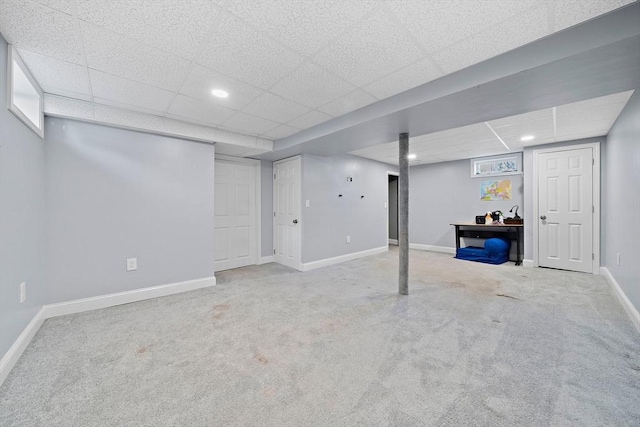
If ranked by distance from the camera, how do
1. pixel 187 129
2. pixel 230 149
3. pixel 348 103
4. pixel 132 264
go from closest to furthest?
pixel 348 103 → pixel 132 264 → pixel 187 129 → pixel 230 149

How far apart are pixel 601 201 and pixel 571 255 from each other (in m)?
1.00

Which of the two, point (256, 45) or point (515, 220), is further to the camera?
point (515, 220)

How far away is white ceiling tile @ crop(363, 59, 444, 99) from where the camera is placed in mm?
2152

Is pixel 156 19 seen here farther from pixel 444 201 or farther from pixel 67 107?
pixel 444 201

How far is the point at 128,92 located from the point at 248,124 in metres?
1.35

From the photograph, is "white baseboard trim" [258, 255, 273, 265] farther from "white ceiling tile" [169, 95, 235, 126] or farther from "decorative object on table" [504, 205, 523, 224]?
"decorative object on table" [504, 205, 523, 224]

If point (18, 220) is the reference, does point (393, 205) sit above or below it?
above

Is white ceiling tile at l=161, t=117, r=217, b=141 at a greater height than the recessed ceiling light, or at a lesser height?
lesser

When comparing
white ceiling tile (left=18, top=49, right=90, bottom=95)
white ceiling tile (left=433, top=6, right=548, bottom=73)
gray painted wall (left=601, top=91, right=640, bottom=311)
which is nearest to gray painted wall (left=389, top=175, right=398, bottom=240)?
gray painted wall (left=601, top=91, right=640, bottom=311)

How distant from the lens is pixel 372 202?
633 centimetres

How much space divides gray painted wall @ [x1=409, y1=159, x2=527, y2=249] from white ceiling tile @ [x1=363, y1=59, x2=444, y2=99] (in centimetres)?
458

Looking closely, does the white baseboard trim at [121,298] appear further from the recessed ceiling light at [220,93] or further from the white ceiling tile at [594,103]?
the white ceiling tile at [594,103]

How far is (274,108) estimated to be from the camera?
3.01 metres

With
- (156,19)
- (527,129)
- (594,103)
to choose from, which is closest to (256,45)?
(156,19)
